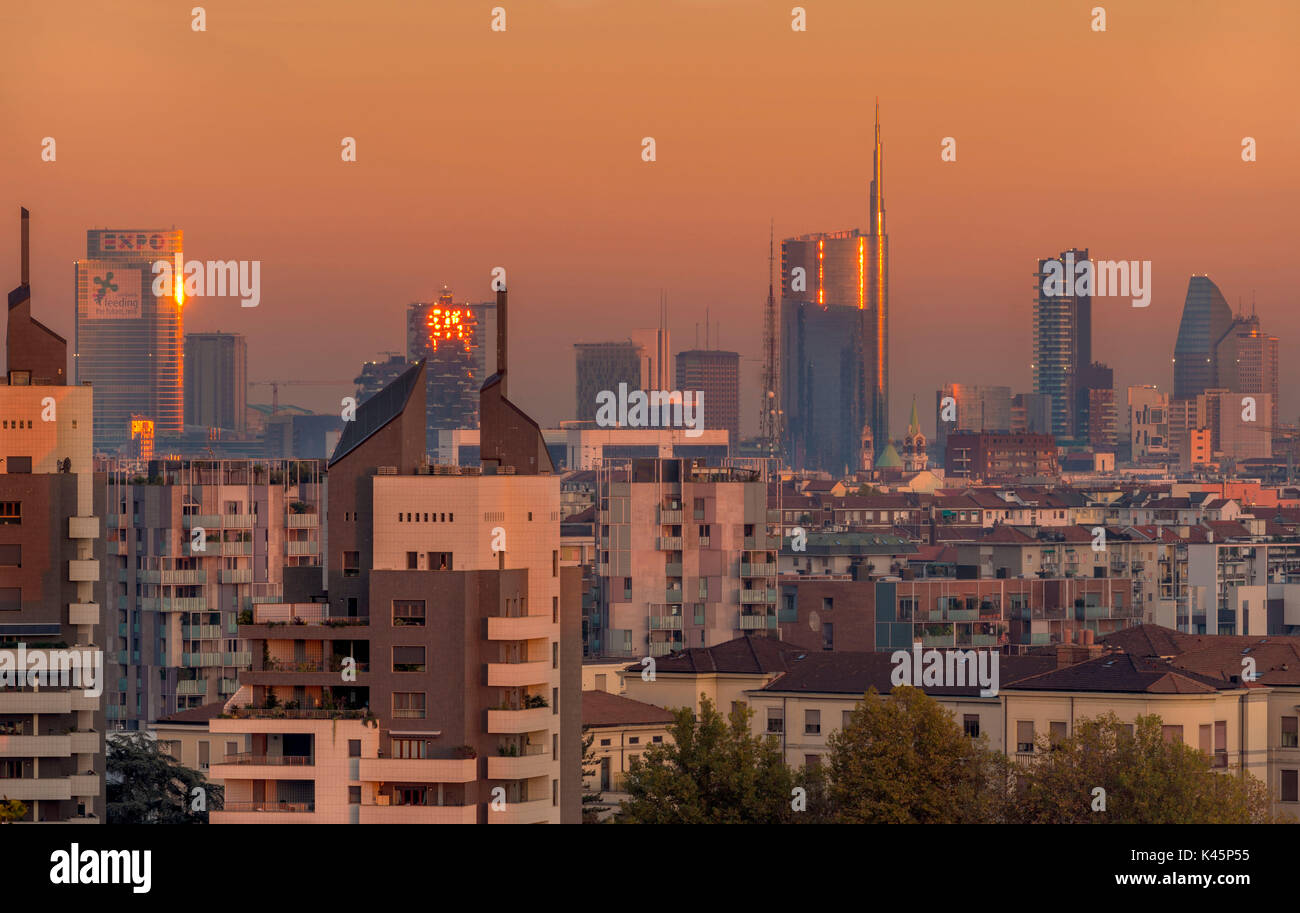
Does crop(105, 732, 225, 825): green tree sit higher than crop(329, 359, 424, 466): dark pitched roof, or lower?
lower

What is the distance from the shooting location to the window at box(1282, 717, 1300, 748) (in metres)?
74.6

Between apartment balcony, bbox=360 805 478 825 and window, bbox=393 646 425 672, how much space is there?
126 inches

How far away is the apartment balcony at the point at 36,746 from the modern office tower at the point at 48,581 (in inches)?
1.0

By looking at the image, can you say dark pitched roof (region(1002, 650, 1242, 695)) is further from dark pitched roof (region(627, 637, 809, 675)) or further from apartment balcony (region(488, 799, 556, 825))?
apartment balcony (region(488, 799, 556, 825))

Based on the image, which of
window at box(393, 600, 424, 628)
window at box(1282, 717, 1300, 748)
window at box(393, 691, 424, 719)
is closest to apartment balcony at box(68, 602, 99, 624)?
window at box(393, 600, 424, 628)

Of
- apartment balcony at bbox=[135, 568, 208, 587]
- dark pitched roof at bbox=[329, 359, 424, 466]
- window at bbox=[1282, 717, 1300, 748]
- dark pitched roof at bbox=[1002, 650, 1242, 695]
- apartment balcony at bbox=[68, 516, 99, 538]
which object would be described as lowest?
window at bbox=[1282, 717, 1300, 748]

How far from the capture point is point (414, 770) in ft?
179

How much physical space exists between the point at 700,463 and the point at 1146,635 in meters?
36.6

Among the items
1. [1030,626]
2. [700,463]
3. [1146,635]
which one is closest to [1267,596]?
[1030,626]

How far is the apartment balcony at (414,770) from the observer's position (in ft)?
179

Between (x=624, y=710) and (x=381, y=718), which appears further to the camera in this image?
(x=624, y=710)

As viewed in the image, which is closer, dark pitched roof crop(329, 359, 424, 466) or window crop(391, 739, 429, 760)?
window crop(391, 739, 429, 760)

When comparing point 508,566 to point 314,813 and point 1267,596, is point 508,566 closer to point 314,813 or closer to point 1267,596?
point 314,813
